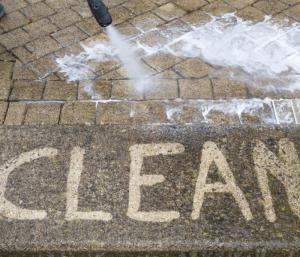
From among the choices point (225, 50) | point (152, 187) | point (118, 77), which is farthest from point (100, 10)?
point (152, 187)

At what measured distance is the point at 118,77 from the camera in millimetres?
3654

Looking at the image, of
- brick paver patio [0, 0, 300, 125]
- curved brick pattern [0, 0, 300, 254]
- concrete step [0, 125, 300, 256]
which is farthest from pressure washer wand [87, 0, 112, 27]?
concrete step [0, 125, 300, 256]

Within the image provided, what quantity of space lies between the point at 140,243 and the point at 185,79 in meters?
1.95

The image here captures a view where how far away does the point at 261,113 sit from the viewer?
10.9 ft

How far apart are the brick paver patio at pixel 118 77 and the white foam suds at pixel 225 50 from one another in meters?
0.08

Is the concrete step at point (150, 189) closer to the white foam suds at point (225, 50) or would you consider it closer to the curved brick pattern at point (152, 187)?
the curved brick pattern at point (152, 187)

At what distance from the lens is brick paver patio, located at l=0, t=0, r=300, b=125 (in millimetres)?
3342

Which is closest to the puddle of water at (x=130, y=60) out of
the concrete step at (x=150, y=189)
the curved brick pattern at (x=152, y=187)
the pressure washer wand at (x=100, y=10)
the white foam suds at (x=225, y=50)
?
the white foam suds at (x=225, y=50)

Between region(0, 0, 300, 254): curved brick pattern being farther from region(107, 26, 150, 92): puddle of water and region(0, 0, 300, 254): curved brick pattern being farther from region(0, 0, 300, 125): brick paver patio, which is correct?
region(107, 26, 150, 92): puddle of water

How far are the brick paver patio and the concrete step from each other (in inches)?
35.9

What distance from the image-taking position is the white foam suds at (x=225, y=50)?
364 cm

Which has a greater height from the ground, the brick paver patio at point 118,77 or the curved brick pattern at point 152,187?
the curved brick pattern at point 152,187

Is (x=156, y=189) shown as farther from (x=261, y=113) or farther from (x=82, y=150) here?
(x=261, y=113)

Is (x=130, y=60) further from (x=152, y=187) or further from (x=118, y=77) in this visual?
(x=152, y=187)
